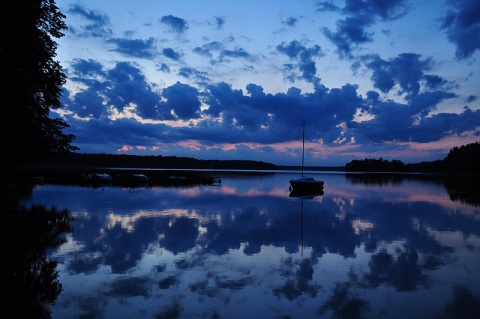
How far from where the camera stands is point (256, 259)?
62.2 ft

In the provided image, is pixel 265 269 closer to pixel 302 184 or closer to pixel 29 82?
pixel 29 82

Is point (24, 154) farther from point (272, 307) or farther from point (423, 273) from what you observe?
point (423, 273)

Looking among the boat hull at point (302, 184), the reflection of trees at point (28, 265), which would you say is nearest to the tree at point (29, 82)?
the reflection of trees at point (28, 265)

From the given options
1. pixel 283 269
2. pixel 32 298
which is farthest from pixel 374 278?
pixel 32 298

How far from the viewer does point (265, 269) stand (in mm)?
17078

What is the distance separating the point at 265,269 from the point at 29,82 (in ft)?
72.5

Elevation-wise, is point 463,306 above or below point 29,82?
below

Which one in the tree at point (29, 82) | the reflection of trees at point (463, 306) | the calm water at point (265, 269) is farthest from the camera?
the tree at point (29, 82)

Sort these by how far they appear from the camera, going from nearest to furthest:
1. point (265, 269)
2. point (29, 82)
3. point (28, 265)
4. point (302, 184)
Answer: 1. point (28, 265)
2. point (265, 269)
3. point (29, 82)
4. point (302, 184)

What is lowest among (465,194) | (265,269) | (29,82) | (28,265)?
(265,269)

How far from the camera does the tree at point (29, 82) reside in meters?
23.5

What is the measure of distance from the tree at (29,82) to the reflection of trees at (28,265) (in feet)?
16.8

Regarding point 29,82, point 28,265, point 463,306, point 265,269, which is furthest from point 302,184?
point 28,265

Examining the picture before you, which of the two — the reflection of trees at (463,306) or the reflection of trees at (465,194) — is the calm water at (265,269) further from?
the reflection of trees at (465,194)
